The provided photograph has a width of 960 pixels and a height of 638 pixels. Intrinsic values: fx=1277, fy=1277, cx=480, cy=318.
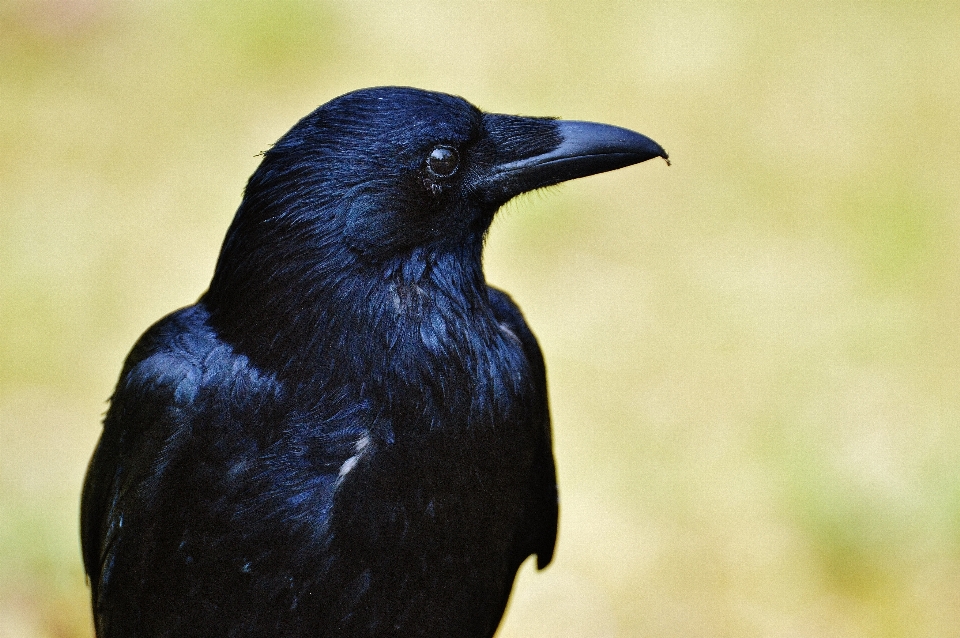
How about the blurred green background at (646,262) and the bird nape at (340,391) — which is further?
the blurred green background at (646,262)

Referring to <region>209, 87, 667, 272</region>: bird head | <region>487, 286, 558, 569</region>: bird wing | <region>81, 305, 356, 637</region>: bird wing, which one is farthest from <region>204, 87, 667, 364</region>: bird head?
<region>487, 286, 558, 569</region>: bird wing

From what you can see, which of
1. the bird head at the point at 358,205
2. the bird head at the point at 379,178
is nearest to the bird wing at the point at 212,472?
the bird head at the point at 358,205

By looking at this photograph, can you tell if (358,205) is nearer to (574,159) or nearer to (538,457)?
(574,159)

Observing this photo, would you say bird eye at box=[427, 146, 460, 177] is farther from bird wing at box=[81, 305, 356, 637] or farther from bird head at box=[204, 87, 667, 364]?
bird wing at box=[81, 305, 356, 637]

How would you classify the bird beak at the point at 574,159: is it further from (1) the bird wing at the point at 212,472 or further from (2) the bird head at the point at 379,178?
(1) the bird wing at the point at 212,472

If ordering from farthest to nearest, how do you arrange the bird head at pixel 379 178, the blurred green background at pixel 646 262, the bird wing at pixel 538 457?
1. the blurred green background at pixel 646 262
2. the bird wing at pixel 538 457
3. the bird head at pixel 379 178

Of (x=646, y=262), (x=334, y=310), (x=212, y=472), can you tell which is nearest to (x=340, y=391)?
(x=334, y=310)

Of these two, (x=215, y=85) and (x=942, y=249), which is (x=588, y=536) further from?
(x=215, y=85)
